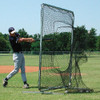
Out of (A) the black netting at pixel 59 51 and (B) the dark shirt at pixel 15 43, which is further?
(B) the dark shirt at pixel 15 43

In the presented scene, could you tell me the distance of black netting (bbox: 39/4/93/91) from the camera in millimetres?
8523

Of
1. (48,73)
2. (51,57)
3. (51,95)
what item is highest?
(51,57)

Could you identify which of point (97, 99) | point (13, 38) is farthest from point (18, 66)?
point (97, 99)

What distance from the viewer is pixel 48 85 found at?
30.1 ft

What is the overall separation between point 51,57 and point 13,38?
158cm

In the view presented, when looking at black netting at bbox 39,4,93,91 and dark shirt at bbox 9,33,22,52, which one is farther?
dark shirt at bbox 9,33,22,52

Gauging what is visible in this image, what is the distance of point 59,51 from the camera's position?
30.6 feet

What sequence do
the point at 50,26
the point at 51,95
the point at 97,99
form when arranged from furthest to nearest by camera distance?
the point at 50,26 → the point at 51,95 → the point at 97,99

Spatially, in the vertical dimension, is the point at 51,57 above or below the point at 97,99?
above

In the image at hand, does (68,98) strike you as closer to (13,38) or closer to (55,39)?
(55,39)

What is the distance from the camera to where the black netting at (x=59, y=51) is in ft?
28.0

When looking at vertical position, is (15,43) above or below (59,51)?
above

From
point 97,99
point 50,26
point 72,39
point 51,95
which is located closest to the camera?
point 97,99

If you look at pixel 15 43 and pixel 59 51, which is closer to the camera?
pixel 15 43
